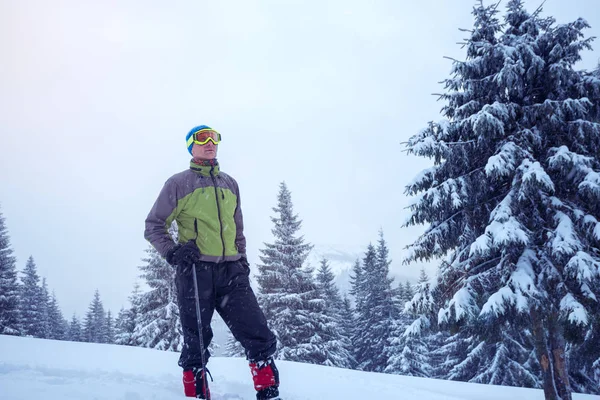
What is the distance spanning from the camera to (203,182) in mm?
3936

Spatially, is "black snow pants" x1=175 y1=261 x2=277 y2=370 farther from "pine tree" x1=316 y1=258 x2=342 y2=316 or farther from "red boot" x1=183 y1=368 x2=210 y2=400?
"pine tree" x1=316 y1=258 x2=342 y2=316

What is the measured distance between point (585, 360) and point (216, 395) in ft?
28.0

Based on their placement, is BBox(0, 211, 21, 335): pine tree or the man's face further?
BBox(0, 211, 21, 335): pine tree

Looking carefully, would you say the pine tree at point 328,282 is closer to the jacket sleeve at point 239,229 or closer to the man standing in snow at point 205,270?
the jacket sleeve at point 239,229

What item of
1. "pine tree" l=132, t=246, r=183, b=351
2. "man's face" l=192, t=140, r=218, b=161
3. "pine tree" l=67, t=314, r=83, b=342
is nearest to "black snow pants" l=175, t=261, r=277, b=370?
"man's face" l=192, t=140, r=218, b=161

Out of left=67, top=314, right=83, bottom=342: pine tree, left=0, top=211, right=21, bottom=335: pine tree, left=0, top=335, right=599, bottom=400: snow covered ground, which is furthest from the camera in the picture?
left=67, top=314, right=83, bottom=342: pine tree

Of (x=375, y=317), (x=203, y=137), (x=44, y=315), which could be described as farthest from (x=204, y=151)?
(x=44, y=315)

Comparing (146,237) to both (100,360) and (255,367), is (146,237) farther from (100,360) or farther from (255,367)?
(100,360)

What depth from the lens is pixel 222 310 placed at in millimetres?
3816

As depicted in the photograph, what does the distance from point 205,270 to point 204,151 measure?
124cm

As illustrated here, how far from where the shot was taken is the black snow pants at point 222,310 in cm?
364

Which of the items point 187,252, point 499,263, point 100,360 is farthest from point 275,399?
point 499,263

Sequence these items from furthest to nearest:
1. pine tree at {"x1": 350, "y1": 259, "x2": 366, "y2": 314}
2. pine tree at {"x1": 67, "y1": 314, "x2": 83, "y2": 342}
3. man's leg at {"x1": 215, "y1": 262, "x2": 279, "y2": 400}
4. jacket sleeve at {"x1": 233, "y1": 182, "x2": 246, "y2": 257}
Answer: pine tree at {"x1": 67, "y1": 314, "x2": 83, "y2": 342} < pine tree at {"x1": 350, "y1": 259, "x2": 366, "y2": 314} < jacket sleeve at {"x1": 233, "y1": 182, "x2": 246, "y2": 257} < man's leg at {"x1": 215, "y1": 262, "x2": 279, "y2": 400}

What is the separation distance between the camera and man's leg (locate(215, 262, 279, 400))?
11.6 feet
